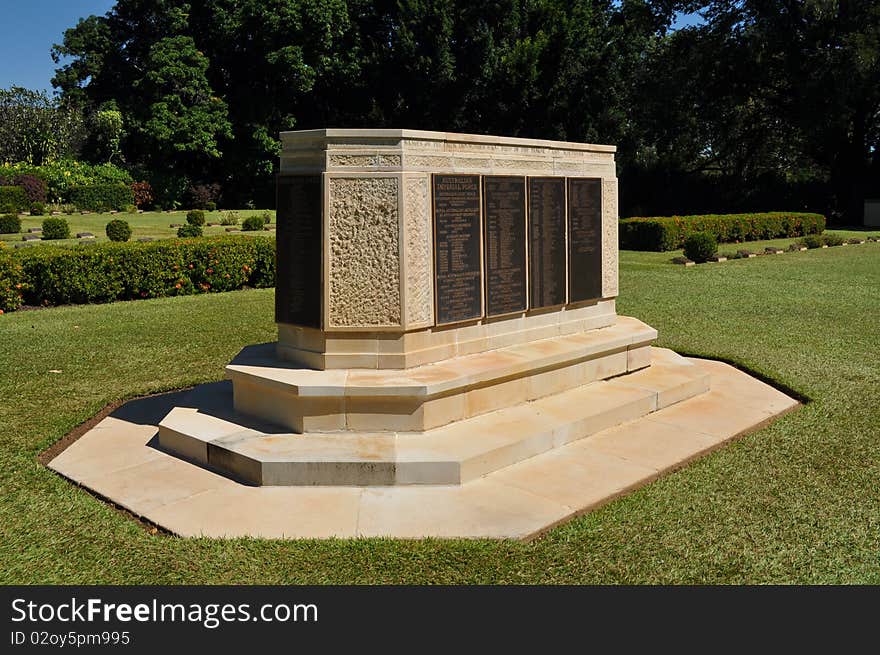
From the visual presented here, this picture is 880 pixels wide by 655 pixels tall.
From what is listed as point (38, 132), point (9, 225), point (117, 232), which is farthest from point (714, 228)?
point (38, 132)

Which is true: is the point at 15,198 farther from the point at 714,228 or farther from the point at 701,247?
the point at 714,228

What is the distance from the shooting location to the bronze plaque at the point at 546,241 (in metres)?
7.84

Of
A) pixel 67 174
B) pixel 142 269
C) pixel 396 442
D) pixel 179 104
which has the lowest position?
pixel 396 442

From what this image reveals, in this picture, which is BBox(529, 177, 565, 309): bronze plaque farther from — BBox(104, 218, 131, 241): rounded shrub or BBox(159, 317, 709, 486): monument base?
BBox(104, 218, 131, 241): rounded shrub

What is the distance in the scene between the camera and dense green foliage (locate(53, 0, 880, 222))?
36.7 metres

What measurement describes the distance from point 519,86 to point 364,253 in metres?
32.7

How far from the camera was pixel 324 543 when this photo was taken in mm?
4945

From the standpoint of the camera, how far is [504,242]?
298 inches

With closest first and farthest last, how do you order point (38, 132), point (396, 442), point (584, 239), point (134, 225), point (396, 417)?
point (396, 442)
point (396, 417)
point (584, 239)
point (134, 225)
point (38, 132)

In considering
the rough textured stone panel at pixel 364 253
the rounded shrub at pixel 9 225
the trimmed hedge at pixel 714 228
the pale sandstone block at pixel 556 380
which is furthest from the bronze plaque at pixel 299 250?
the rounded shrub at pixel 9 225

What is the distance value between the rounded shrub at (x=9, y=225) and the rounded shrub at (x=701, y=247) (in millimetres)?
19301
